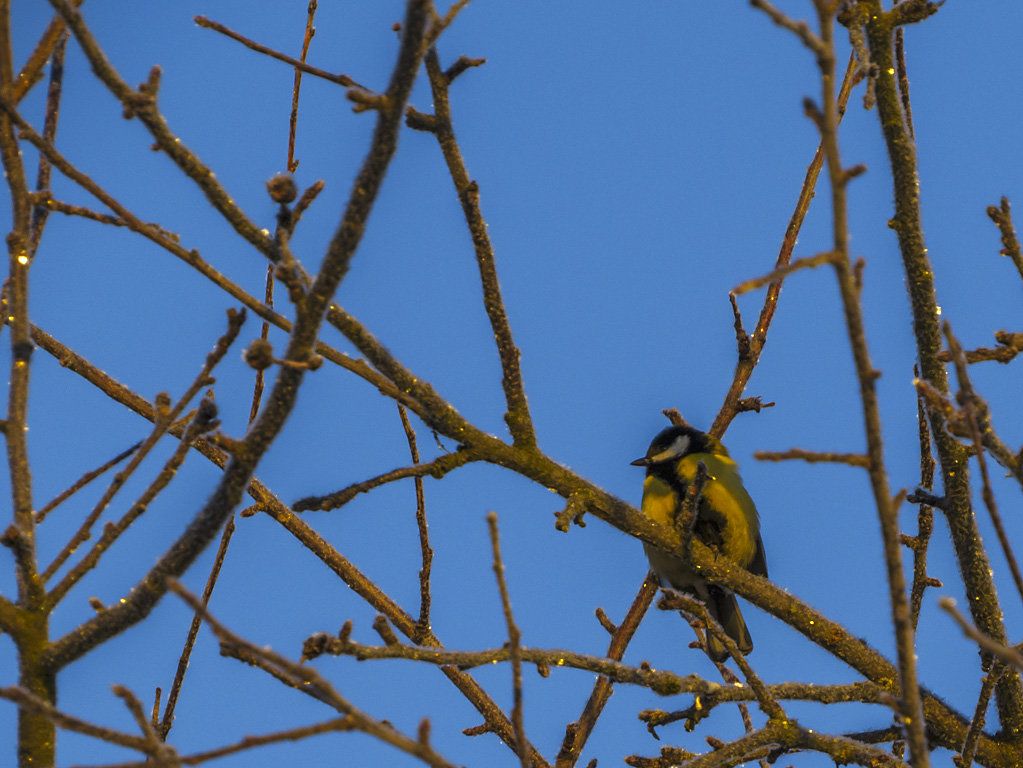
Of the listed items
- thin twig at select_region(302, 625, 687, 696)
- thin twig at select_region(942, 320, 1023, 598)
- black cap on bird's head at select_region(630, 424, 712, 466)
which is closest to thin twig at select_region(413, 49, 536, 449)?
thin twig at select_region(302, 625, 687, 696)

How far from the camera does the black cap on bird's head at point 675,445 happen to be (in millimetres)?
4117

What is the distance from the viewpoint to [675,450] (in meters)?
4.16

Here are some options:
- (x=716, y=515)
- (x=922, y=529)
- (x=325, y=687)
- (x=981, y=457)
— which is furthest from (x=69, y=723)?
(x=716, y=515)

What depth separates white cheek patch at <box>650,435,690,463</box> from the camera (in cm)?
411

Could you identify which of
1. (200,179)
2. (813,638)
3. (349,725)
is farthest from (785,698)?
(200,179)

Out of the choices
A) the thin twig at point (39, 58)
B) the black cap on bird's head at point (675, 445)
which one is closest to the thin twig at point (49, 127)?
the thin twig at point (39, 58)

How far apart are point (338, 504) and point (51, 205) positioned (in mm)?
683

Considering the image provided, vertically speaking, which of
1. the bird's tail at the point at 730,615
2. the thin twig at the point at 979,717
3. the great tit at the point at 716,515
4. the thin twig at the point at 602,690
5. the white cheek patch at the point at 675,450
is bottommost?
the thin twig at the point at 979,717

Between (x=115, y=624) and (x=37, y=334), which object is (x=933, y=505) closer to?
(x=115, y=624)

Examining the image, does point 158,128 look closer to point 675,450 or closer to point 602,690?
point 602,690

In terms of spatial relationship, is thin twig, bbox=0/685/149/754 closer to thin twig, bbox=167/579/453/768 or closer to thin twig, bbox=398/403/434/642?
thin twig, bbox=167/579/453/768

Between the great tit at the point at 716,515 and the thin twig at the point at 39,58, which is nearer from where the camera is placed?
the thin twig at the point at 39,58

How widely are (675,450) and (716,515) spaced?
54 centimetres

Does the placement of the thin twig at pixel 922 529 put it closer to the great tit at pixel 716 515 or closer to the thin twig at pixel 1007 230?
the thin twig at pixel 1007 230
